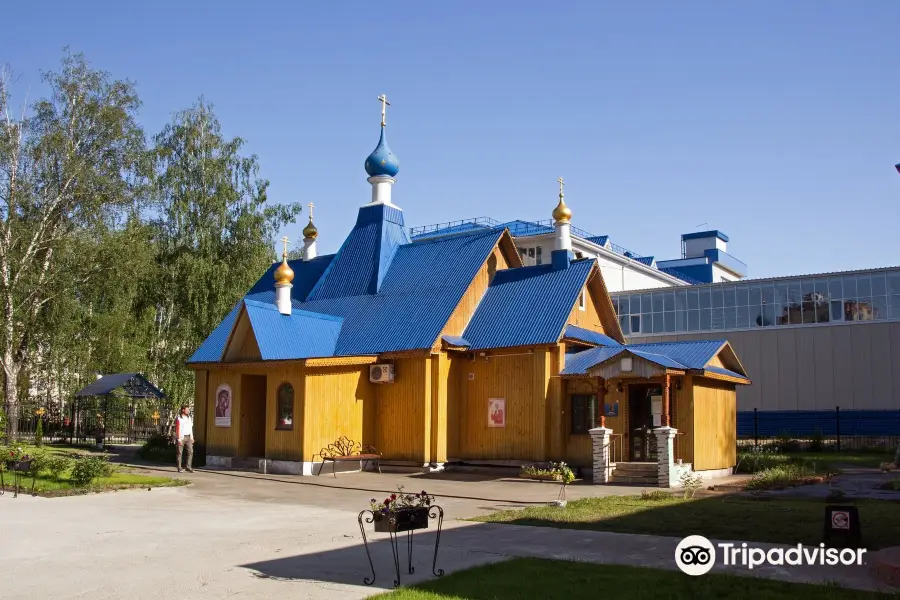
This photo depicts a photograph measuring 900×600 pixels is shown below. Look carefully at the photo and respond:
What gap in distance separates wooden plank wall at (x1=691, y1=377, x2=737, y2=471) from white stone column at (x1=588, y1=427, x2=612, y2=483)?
204 centimetres

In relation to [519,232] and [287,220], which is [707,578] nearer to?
[287,220]

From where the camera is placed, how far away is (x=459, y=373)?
24.4m

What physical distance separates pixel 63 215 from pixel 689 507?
83.0ft

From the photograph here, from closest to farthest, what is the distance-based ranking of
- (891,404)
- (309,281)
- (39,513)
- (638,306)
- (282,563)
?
(282,563)
(39,513)
(309,281)
(891,404)
(638,306)

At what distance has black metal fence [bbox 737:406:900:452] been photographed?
33625 millimetres

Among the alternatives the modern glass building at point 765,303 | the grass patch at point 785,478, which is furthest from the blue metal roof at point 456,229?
the grass patch at point 785,478

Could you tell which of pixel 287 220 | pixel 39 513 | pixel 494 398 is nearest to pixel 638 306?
pixel 287 220

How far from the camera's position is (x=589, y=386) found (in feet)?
72.5

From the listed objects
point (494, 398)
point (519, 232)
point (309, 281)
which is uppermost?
point (519, 232)

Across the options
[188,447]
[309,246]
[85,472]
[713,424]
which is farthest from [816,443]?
[85,472]

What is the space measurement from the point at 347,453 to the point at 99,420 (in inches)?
585

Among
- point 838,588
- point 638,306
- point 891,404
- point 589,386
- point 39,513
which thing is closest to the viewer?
point 838,588

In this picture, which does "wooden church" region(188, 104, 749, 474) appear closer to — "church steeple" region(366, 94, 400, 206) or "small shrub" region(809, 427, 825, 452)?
"church steeple" region(366, 94, 400, 206)

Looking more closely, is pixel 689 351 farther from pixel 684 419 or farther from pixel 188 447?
pixel 188 447
